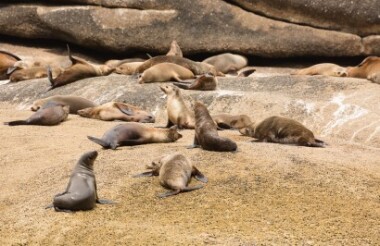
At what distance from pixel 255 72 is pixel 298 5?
1599 millimetres

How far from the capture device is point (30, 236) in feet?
15.4

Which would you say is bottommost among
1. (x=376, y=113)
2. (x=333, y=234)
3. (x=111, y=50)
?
(x=111, y=50)

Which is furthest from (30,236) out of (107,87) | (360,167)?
(107,87)

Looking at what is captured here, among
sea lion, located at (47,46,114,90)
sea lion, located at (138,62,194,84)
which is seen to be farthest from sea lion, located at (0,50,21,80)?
sea lion, located at (138,62,194,84)

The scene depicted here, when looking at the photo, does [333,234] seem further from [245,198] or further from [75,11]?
[75,11]

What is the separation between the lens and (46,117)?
31.0ft

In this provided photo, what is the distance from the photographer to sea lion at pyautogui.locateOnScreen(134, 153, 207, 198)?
552 centimetres

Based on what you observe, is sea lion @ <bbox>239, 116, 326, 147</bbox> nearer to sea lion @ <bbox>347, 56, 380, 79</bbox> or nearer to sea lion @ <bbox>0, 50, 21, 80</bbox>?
sea lion @ <bbox>347, 56, 380, 79</bbox>

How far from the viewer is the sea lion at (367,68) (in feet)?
39.1

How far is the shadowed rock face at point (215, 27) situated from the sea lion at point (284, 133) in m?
6.04

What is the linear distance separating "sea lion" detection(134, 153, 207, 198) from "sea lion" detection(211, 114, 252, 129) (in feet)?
10.5

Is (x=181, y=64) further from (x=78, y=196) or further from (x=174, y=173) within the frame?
(x=78, y=196)

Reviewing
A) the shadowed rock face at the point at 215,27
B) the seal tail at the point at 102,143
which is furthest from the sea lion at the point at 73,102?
the shadowed rock face at the point at 215,27

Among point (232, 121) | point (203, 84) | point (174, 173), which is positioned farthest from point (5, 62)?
point (174, 173)
